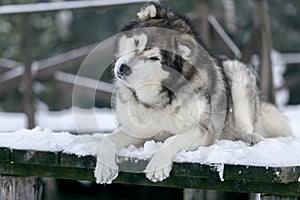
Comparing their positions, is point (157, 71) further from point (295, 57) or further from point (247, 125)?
point (295, 57)

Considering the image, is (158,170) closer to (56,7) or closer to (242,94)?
(242,94)

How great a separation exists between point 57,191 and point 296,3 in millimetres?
9160

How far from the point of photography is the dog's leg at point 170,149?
9.64 feet

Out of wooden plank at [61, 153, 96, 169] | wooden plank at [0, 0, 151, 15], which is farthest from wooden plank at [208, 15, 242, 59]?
wooden plank at [61, 153, 96, 169]

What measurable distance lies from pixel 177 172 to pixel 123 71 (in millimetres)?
636

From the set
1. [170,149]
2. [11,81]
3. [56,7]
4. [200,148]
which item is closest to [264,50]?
[56,7]

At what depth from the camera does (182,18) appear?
12.3ft

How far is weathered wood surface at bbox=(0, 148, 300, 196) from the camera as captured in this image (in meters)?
2.74

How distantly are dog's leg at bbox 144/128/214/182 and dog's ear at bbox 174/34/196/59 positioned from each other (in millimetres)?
457

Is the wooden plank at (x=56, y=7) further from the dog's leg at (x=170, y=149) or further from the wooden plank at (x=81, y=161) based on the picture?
the wooden plank at (x=81, y=161)

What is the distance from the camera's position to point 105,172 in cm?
304

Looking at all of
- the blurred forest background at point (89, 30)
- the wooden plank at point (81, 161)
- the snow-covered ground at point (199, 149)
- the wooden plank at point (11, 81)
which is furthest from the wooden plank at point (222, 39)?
the blurred forest background at point (89, 30)

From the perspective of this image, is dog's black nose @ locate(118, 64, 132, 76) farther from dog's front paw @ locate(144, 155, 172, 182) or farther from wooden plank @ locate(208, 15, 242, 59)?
wooden plank @ locate(208, 15, 242, 59)

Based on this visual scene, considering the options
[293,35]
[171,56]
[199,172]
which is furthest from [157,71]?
[293,35]
